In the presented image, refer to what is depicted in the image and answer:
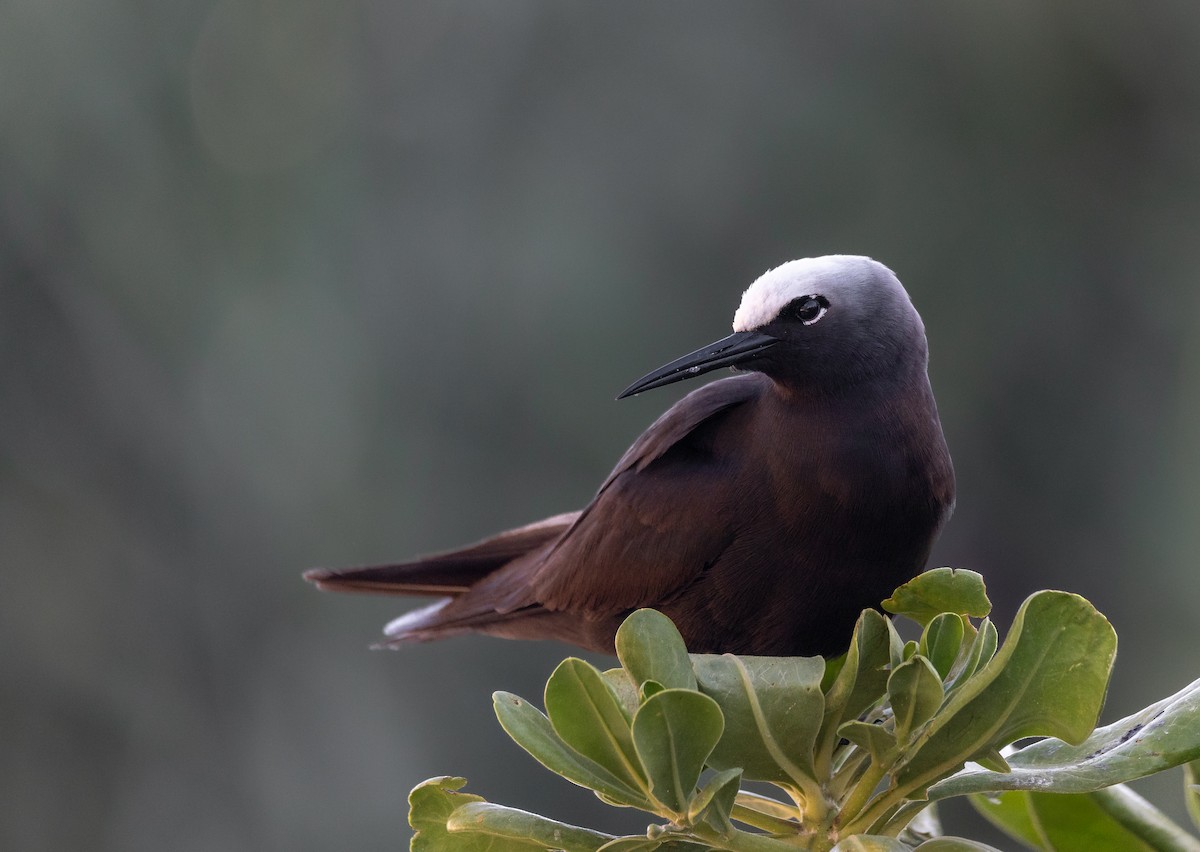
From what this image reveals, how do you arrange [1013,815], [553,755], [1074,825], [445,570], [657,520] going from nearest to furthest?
[553,755], [1074,825], [1013,815], [657,520], [445,570]

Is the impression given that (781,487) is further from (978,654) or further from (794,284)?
(978,654)

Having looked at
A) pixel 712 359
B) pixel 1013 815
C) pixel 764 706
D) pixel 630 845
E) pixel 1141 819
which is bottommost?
pixel 1013 815

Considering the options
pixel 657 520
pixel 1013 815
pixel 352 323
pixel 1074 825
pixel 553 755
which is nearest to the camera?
pixel 553 755

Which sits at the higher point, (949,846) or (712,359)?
(712,359)

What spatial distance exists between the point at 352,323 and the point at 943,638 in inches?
200

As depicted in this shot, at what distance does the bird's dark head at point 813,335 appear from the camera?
183cm

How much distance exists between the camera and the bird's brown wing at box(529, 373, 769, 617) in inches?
75.2

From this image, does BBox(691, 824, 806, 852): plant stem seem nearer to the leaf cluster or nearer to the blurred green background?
the leaf cluster

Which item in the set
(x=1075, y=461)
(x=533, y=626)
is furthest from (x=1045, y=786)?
(x=1075, y=461)

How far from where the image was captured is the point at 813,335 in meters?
1.82

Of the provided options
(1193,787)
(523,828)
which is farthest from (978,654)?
(523,828)

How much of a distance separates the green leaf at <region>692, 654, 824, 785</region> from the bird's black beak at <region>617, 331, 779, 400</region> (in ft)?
2.05

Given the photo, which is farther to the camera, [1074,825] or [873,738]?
[1074,825]

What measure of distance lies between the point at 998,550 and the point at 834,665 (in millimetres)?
5682
